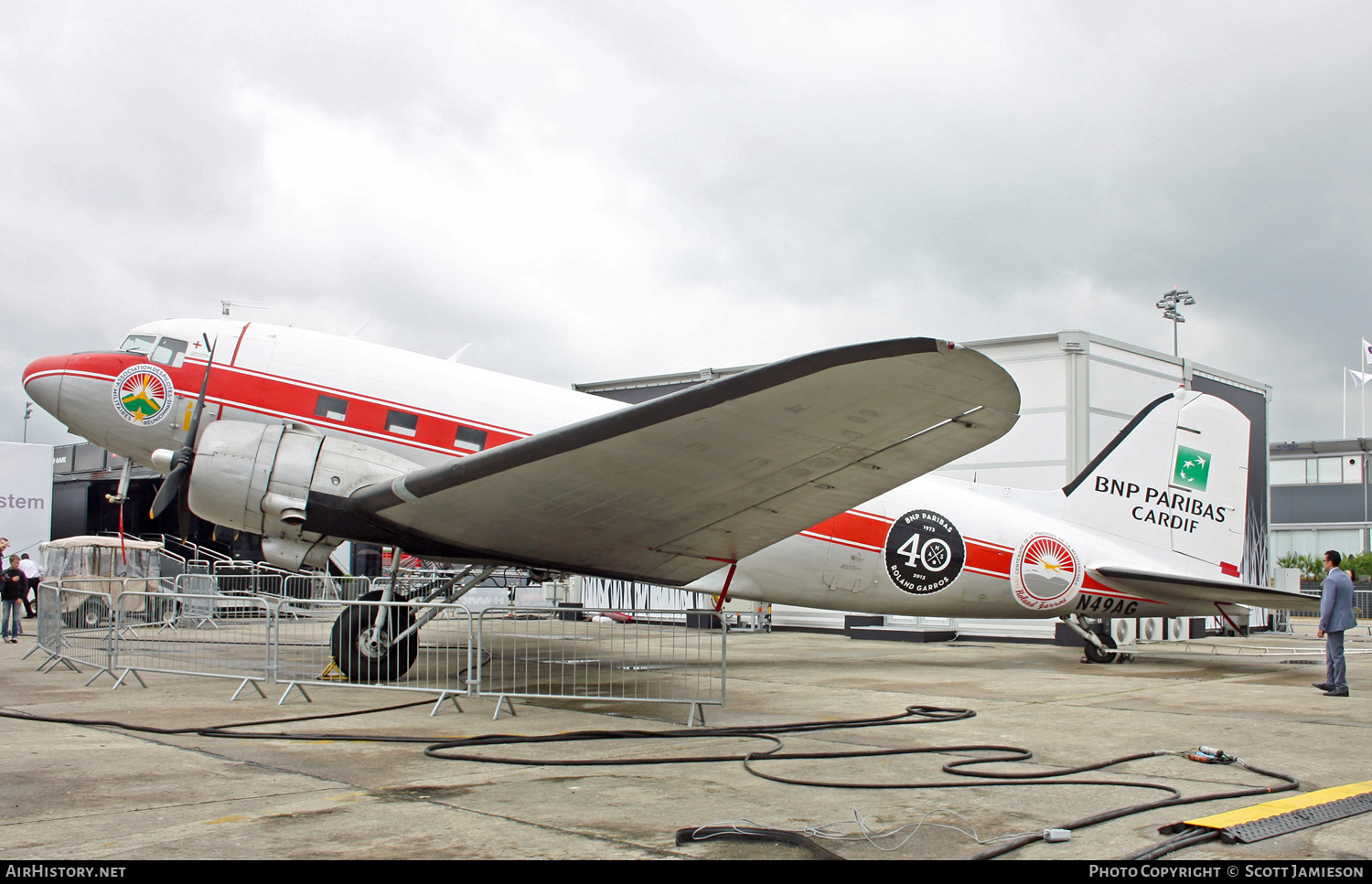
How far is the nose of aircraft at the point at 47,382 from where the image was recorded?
31.5 ft

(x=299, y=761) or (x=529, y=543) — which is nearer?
(x=299, y=761)

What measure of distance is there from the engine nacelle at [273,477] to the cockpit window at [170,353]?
4.33 ft

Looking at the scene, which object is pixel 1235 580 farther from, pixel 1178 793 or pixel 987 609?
pixel 1178 793

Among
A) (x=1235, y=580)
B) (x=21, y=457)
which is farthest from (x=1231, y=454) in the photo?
(x=21, y=457)

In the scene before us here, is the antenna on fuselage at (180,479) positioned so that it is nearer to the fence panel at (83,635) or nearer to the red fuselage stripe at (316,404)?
the red fuselage stripe at (316,404)

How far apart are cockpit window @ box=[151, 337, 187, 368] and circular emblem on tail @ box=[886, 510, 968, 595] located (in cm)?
808

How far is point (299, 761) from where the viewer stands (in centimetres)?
529

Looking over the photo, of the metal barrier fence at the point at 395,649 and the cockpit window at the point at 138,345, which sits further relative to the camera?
the cockpit window at the point at 138,345

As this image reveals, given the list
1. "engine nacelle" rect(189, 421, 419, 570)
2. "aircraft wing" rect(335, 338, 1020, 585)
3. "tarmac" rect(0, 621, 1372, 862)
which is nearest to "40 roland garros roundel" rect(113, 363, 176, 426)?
"engine nacelle" rect(189, 421, 419, 570)

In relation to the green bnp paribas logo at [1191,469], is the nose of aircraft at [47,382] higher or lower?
higher

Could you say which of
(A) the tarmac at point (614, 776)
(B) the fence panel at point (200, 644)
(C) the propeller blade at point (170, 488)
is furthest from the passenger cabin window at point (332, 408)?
(A) the tarmac at point (614, 776)

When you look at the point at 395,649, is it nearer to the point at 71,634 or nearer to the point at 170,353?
the point at 170,353
